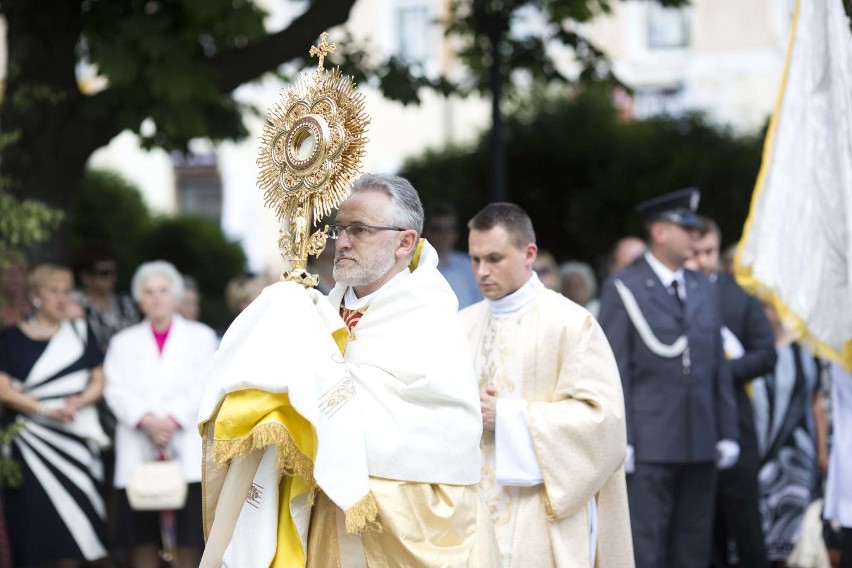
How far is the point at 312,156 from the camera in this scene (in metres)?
4.05

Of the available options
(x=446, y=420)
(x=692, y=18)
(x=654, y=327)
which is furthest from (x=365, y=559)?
(x=692, y=18)

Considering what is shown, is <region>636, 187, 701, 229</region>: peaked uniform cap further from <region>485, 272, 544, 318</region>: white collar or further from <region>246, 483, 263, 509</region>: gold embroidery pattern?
<region>246, 483, 263, 509</region>: gold embroidery pattern

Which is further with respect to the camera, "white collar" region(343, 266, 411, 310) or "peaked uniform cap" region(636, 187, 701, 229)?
"peaked uniform cap" region(636, 187, 701, 229)

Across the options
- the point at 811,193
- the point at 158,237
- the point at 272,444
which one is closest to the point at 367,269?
the point at 272,444

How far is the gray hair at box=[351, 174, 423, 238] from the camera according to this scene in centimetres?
435

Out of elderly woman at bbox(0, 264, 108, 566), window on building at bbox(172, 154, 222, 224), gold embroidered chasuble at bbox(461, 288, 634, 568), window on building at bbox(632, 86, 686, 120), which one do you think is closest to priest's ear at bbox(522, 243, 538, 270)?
gold embroidered chasuble at bbox(461, 288, 634, 568)

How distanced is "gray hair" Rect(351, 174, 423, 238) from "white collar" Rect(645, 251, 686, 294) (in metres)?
2.82

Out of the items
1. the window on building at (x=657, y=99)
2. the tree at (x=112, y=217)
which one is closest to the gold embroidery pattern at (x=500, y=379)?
the tree at (x=112, y=217)

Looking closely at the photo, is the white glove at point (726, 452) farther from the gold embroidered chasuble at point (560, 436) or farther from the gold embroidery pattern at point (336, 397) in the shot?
the gold embroidery pattern at point (336, 397)

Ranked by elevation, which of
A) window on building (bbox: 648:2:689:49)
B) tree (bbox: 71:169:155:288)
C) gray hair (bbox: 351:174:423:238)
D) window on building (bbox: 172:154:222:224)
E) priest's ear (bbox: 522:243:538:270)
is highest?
window on building (bbox: 648:2:689:49)

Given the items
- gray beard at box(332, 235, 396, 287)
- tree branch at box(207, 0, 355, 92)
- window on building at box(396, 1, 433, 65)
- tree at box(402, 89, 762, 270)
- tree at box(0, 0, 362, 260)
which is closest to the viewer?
gray beard at box(332, 235, 396, 287)

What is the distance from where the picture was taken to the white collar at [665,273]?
22.9 ft

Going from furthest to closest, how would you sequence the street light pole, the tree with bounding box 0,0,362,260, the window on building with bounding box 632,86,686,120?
the window on building with bounding box 632,86,686,120 < the street light pole < the tree with bounding box 0,0,362,260

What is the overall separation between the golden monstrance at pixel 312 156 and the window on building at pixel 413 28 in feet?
70.8
